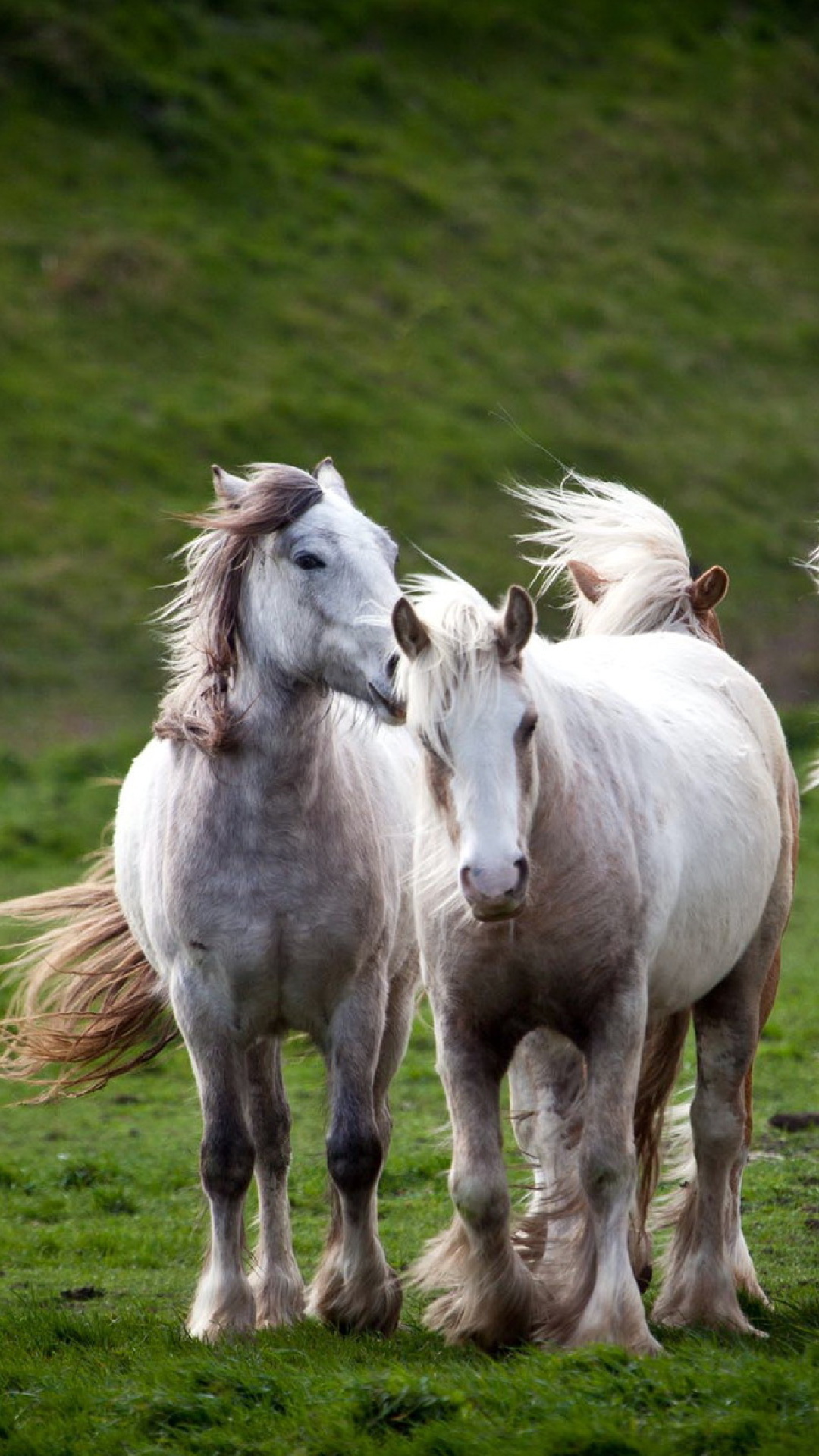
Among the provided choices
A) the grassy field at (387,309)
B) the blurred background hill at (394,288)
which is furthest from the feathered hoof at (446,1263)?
the blurred background hill at (394,288)

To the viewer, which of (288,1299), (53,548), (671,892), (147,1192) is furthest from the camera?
(53,548)

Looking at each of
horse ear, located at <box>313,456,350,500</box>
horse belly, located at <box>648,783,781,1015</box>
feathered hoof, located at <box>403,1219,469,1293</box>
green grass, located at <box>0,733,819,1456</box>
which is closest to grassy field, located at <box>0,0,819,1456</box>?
green grass, located at <box>0,733,819,1456</box>

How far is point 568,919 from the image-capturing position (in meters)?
5.07

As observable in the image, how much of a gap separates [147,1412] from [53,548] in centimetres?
2059

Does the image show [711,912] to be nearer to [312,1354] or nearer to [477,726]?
[477,726]

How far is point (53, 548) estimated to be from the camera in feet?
80.1

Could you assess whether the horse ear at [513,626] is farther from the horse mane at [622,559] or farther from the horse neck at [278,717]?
the horse mane at [622,559]

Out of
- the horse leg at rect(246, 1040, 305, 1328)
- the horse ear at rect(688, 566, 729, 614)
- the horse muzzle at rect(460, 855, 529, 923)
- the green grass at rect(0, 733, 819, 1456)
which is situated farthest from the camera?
A: the horse ear at rect(688, 566, 729, 614)

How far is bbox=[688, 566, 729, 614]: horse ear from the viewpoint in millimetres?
7105

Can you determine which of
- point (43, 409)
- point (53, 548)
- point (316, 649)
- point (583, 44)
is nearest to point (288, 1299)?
point (316, 649)

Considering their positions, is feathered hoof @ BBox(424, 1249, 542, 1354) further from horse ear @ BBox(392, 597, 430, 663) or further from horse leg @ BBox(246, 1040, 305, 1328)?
horse ear @ BBox(392, 597, 430, 663)

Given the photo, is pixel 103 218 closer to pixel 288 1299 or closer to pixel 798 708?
pixel 798 708

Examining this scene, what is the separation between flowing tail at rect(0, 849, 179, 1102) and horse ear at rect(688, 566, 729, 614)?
2630 millimetres

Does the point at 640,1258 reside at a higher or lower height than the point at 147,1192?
higher
